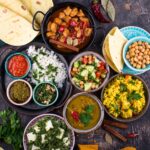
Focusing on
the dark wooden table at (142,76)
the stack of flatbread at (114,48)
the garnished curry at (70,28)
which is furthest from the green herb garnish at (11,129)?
the stack of flatbread at (114,48)

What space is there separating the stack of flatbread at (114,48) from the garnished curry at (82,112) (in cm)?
37

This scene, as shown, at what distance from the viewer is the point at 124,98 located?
178 inches

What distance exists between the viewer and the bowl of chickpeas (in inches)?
179

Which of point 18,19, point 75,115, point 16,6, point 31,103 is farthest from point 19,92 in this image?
point 16,6

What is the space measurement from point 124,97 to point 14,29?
44.4 inches

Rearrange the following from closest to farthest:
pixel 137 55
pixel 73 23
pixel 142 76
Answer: pixel 73 23 < pixel 137 55 < pixel 142 76

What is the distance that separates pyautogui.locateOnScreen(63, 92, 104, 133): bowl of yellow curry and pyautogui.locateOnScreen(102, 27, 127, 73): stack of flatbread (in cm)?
34

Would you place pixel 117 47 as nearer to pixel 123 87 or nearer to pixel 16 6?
pixel 123 87

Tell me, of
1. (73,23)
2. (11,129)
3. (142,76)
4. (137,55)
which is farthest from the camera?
(142,76)

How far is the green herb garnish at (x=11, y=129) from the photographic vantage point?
4.62 metres

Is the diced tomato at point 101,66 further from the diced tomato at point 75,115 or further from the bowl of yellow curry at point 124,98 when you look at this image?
the diced tomato at point 75,115

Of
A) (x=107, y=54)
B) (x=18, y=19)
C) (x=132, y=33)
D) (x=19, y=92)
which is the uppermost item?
(x=18, y=19)

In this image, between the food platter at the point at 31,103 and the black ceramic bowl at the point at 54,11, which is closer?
the black ceramic bowl at the point at 54,11

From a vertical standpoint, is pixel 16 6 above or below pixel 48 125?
above
